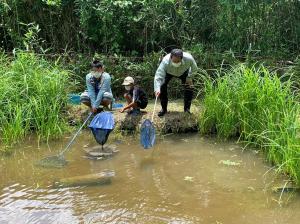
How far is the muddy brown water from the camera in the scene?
477cm

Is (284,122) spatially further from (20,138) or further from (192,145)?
(20,138)

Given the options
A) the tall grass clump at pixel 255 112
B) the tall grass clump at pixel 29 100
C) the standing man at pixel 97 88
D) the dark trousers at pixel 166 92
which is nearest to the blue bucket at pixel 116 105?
the standing man at pixel 97 88

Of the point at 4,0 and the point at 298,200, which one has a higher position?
the point at 4,0

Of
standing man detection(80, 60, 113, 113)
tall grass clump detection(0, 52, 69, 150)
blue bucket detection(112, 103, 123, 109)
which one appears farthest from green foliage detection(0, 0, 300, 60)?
standing man detection(80, 60, 113, 113)

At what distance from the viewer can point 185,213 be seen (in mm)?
4816

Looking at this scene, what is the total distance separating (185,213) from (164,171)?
1288 millimetres

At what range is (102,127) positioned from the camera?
267 inches

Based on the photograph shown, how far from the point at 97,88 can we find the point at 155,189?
275 centimetres

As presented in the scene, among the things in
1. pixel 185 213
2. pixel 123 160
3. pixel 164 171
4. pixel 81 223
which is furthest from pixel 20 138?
pixel 185 213

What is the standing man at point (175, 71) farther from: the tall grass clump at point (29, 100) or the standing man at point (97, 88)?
the tall grass clump at point (29, 100)

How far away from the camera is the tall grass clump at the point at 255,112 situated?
575 centimetres

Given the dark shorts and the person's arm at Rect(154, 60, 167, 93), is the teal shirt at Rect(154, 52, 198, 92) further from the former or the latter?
the dark shorts

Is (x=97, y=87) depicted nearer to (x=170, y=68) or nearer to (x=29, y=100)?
(x=29, y=100)

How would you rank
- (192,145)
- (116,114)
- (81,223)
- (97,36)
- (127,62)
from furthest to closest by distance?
Answer: (97,36) < (127,62) < (116,114) < (192,145) < (81,223)
